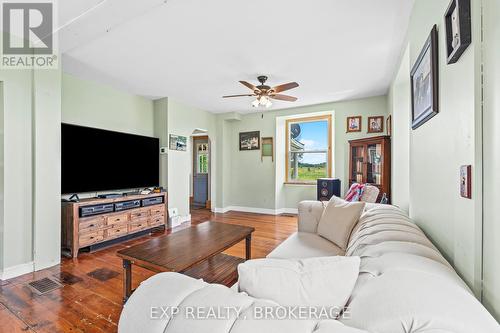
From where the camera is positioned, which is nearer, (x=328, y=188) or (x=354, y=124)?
(x=328, y=188)

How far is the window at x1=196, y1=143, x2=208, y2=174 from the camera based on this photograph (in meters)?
6.81

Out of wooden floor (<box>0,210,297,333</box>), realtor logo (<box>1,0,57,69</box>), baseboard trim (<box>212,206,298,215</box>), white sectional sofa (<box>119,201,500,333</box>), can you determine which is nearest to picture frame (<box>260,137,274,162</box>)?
baseboard trim (<box>212,206,298,215</box>)

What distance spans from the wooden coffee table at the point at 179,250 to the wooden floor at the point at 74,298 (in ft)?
0.77

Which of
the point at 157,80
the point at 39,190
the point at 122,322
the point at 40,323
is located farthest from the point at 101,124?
the point at 122,322

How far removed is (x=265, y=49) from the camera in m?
2.65

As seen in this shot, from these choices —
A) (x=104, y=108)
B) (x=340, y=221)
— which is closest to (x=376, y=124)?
(x=340, y=221)

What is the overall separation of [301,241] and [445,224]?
1.11 meters

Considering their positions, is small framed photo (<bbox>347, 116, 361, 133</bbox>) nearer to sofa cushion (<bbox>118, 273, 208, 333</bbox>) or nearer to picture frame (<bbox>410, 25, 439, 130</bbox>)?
picture frame (<bbox>410, 25, 439, 130</bbox>)

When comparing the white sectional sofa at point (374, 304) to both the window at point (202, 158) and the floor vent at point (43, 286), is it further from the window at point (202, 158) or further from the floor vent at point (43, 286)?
the window at point (202, 158)

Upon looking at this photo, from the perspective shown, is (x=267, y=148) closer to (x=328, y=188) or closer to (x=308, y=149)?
(x=308, y=149)

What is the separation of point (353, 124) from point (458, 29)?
3.91 metres

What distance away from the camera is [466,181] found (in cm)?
91

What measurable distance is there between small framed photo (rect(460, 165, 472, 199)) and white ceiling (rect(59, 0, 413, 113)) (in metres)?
1.68

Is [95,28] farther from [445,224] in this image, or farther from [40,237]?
[445,224]
